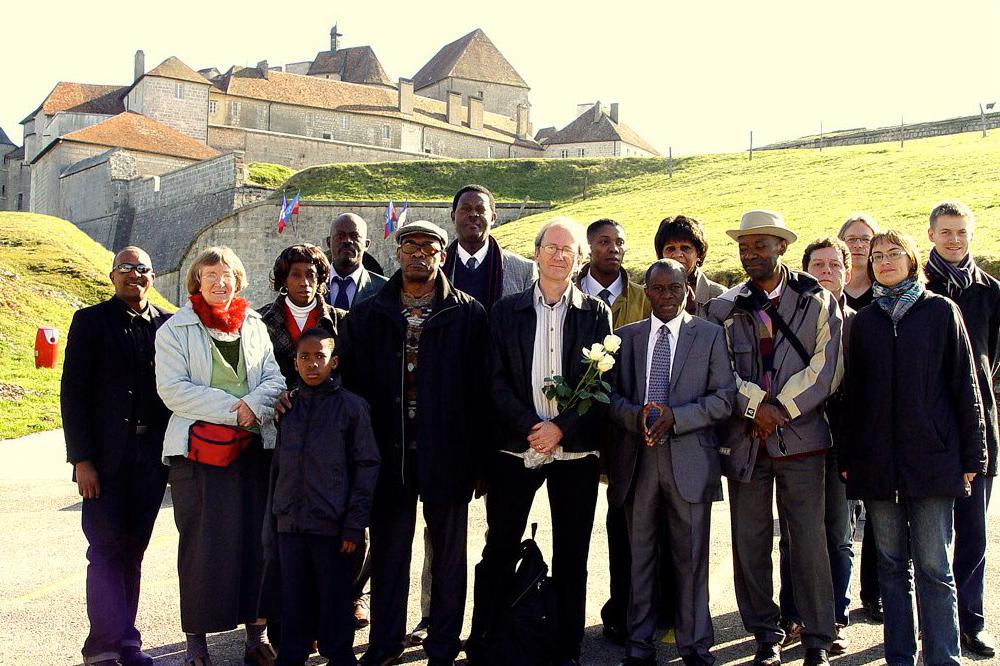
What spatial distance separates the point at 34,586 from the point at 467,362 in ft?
11.5

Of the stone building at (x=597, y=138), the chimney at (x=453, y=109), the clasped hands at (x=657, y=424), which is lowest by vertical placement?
the clasped hands at (x=657, y=424)

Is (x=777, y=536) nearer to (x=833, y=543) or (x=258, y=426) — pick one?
(x=833, y=543)

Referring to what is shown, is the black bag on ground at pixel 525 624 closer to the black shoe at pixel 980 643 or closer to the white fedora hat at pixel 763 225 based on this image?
the white fedora hat at pixel 763 225

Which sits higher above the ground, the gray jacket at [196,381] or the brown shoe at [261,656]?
the gray jacket at [196,381]

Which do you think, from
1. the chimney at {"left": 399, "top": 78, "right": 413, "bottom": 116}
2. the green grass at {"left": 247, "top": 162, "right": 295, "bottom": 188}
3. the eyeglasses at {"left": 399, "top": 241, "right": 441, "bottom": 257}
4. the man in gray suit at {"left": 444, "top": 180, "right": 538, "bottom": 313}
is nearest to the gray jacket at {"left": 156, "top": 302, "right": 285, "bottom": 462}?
the eyeglasses at {"left": 399, "top": 241, "right": 441, "bottom": 257}

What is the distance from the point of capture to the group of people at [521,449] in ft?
15.8

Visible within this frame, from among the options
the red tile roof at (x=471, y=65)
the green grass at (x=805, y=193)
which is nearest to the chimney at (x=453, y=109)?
the red tile roof at (x=471, y=65)

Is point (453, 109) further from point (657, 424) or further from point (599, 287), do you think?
point (657, 424)

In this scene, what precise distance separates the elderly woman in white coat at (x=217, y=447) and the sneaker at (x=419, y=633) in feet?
2.59

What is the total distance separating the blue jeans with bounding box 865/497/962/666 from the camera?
4.70 m

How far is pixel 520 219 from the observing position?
4712 cm

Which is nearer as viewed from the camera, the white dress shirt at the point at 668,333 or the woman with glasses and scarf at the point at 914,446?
the woman with glasses and scarf at the point at 914,446

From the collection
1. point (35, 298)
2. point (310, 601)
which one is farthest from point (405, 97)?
point (310, 601)

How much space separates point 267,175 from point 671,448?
5360 centimetres
